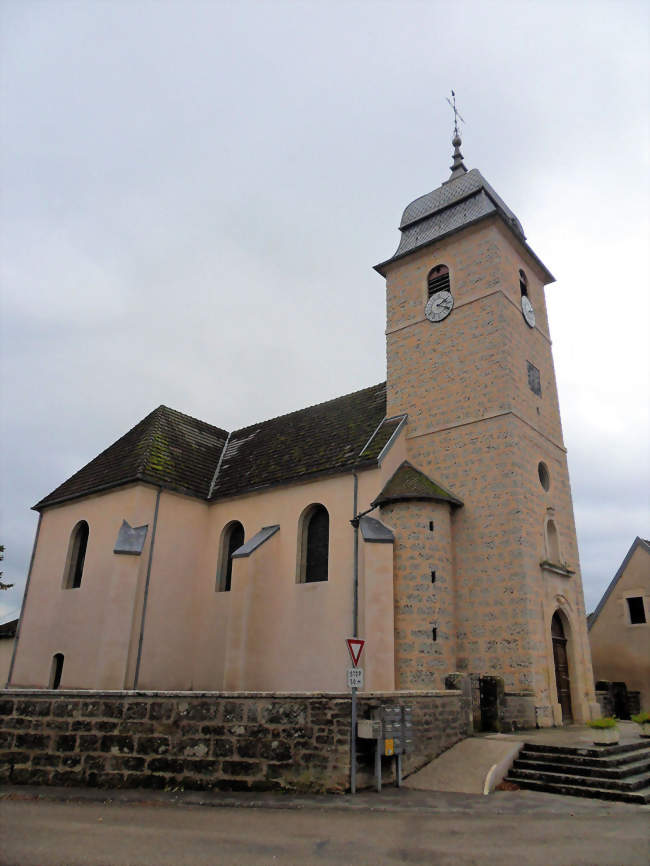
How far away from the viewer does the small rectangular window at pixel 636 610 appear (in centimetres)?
2180

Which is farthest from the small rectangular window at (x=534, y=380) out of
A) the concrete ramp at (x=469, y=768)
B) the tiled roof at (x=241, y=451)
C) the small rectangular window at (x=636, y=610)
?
the concrete ramp at (x=469, y=768)

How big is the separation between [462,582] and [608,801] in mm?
7558

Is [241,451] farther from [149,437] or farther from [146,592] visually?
[146,592]

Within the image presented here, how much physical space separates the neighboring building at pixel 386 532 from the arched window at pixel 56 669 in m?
0.14

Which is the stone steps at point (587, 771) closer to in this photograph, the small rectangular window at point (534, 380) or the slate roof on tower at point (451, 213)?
the small rectangular window at point (534, 380)

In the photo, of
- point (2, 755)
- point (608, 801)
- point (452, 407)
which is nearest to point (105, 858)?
point (2, 755)

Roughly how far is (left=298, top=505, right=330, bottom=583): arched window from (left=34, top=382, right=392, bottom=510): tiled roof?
125cm

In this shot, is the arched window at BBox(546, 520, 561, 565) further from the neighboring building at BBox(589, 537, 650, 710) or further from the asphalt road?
the asphalt road

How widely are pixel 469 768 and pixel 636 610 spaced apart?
48.9 feet

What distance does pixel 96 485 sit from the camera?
20578 millimetres

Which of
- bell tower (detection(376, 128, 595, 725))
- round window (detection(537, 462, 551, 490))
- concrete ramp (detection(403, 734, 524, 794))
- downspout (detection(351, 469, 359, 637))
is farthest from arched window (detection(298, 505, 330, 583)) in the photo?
concrete ramp (detection(403, 734, 524, 794))

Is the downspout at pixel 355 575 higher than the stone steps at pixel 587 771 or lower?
higher

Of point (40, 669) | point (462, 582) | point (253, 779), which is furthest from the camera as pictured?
point (40, 669)

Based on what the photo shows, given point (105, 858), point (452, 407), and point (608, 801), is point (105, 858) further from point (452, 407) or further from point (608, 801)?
point (452, 407)
